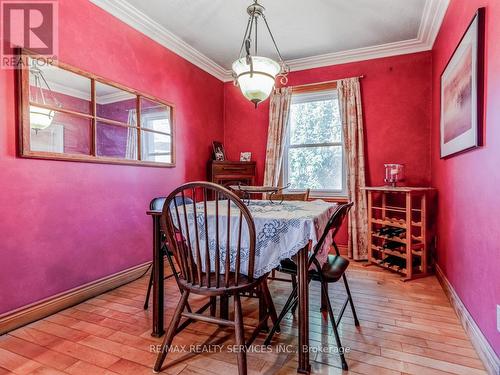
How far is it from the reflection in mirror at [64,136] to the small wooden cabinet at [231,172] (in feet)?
5.80

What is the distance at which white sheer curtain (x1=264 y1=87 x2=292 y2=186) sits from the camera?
158 inches

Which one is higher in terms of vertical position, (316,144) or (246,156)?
(316,144)

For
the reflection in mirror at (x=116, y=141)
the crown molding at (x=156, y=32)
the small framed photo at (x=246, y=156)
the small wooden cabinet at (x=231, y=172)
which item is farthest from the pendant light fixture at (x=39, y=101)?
the small framed photo at (x=246, y=156)

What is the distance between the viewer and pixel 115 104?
8.82 feet

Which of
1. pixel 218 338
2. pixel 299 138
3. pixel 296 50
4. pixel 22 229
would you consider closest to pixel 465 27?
pixel 296 50

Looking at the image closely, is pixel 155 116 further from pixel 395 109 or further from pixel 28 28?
pixel 395 109

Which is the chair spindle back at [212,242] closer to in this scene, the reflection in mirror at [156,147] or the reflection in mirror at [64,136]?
the reflection in mirror at [64,136]

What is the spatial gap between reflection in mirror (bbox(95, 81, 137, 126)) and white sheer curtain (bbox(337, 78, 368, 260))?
252 centimetres

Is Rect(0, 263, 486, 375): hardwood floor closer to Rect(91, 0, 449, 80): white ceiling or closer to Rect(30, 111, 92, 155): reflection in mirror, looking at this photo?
Rect(30, 111, 92, 155): reflection in mirror

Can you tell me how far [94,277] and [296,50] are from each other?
3.36 metres

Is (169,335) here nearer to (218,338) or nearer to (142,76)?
(218,338)

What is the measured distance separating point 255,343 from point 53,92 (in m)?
2.29

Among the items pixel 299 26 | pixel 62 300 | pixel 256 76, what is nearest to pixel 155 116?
pixel 256 76

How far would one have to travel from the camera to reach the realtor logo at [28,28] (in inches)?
75.0
